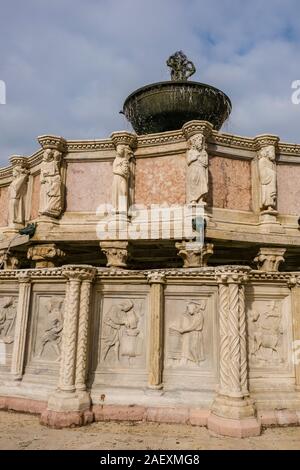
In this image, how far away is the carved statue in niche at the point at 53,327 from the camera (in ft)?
21.2

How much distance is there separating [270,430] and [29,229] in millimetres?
6345

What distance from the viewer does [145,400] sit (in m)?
5.90

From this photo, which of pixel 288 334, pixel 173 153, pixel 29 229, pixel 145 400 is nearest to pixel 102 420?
pixel 145 400

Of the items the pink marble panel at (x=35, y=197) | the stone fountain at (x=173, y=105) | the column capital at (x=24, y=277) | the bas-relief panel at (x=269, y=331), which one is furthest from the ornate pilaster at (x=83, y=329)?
the stone fountain at (x=173, y=105)

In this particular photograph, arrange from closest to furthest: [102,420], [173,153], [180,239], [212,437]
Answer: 1. [212,437]
2. [102,420]
3. [180,239]
4. [173,153]

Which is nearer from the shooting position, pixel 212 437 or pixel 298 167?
pixel 212 437

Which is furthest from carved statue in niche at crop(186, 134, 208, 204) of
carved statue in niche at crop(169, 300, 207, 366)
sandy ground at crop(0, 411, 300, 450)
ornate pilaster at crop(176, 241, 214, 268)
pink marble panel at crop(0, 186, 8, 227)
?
pink marble panel at crop(0, 186, 8, 227)

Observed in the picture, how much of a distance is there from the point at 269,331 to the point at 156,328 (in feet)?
5.73

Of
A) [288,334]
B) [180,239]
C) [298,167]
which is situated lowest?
[288,334]

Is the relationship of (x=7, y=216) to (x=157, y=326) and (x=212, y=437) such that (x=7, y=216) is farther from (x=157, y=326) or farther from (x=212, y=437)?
(x=212, y=437)

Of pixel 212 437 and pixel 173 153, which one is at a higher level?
pixel 173 153

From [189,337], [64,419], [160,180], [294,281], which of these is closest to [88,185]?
[160,180]

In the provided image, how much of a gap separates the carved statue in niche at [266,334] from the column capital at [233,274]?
0.67 m
